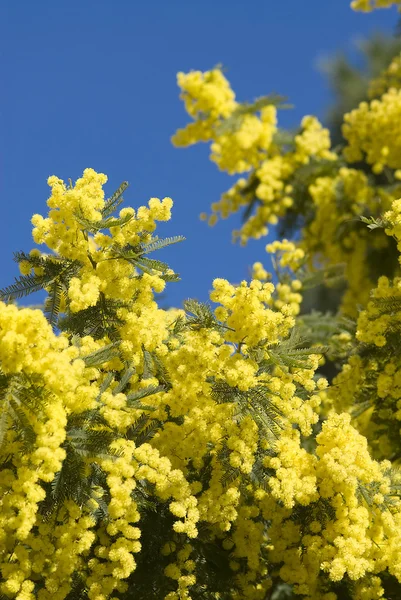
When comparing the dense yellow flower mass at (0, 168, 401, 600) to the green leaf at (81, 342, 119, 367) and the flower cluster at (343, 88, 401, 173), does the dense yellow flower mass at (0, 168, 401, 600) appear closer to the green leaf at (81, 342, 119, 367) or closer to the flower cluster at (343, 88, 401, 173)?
the green leaf at (81, 342, 119, 367)

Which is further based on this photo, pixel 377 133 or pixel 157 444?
pixel 377 133

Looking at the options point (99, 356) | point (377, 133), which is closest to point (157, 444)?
point (99, 356)

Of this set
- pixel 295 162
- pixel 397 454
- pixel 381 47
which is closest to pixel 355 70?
pixel 381 47

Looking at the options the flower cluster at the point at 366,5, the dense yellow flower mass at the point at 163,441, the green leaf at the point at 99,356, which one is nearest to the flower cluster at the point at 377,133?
the flower cluster at the point at 366,5

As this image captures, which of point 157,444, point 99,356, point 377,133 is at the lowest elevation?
point 157,444

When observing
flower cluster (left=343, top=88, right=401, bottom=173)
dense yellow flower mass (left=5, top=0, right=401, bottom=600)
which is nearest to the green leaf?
dense yellow flower mass (left=5, top=0, right=401, bottom=600)

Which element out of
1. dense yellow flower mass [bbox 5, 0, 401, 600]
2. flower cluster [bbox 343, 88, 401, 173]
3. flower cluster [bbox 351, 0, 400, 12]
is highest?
flower cluster [bbox 351, 0, 400, 12]

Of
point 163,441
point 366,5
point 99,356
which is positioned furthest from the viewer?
point 366,5

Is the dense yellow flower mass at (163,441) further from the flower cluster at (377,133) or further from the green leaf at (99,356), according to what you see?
the flower cluster at (377,133)

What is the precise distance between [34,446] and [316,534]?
6.26ft

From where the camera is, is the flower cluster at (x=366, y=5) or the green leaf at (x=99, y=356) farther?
the flower cluster at (x=366, y=5)

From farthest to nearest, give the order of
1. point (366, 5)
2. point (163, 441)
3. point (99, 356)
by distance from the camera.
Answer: point (366, 5)
point (163, 441)
point (99, 356)

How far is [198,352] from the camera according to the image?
4.58 meters

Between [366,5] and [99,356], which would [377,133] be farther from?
[99,356]
